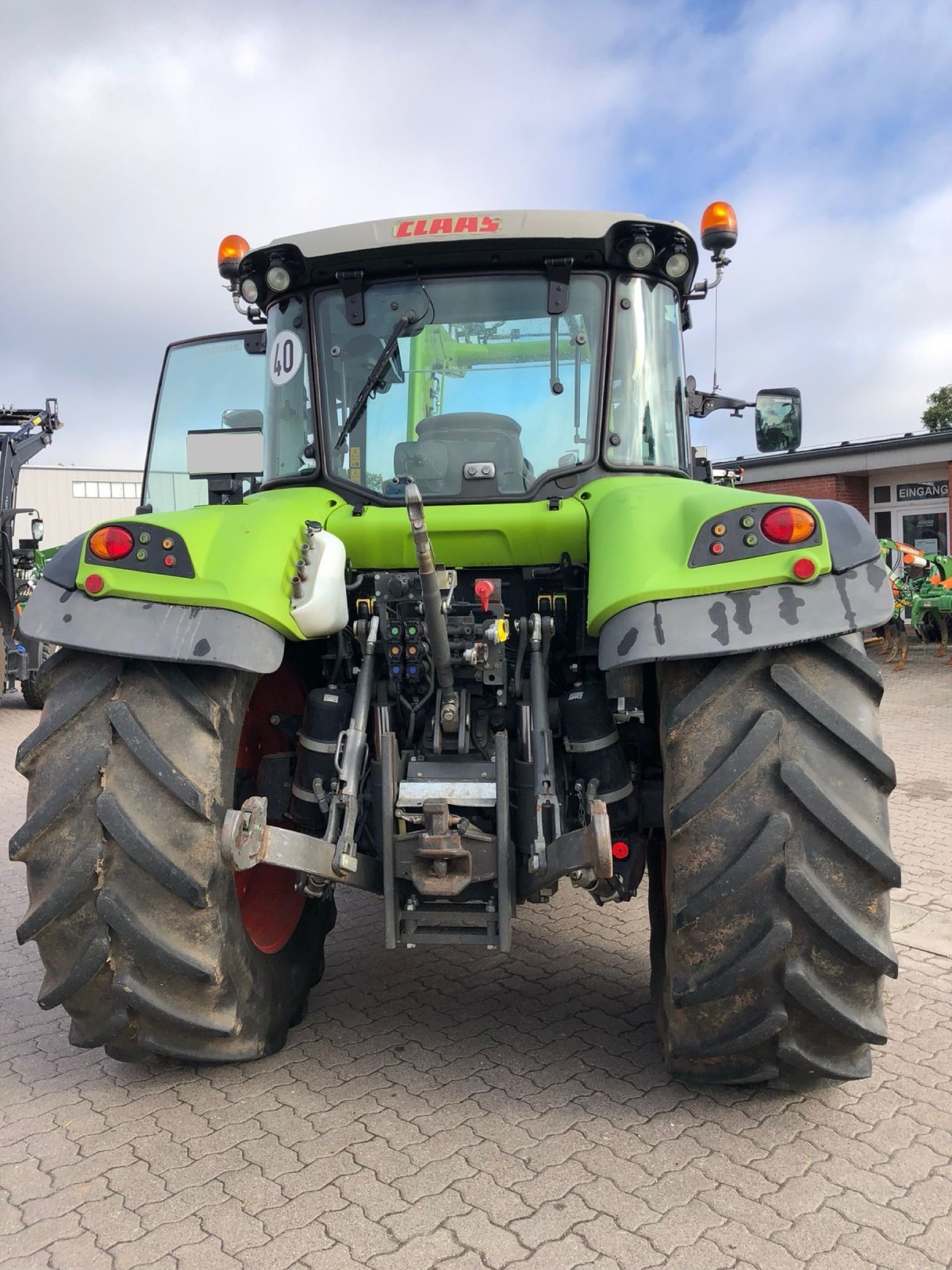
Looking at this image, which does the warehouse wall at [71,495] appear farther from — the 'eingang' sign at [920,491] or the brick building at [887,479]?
the 'eingang' sign at [920,491]

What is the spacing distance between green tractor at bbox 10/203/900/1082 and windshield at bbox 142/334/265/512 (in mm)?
2676

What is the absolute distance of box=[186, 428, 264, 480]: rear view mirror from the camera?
379cm

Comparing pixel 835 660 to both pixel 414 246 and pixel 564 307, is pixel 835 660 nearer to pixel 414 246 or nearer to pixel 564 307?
pixel 564 307

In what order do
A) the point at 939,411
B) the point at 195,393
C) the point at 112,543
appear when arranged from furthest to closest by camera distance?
the point at 939,411 < the point at 195,393 < the point at 112,543

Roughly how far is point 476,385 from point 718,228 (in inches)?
46.7

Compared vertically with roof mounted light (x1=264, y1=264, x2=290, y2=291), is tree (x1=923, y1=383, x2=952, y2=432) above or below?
above

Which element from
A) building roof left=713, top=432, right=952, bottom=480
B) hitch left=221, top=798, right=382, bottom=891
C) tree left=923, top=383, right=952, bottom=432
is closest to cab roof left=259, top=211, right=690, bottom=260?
hitch left=221, top=798, right=382, bottom=891

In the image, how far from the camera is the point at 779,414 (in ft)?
14.4

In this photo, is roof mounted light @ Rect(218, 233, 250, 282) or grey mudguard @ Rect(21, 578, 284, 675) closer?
grey mudguard @ Rect(21, 578, 284, 675)

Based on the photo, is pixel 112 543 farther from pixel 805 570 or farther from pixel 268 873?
pixel 805 570

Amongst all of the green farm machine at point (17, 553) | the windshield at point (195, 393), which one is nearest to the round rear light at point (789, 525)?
the windshield at point (195, 393)

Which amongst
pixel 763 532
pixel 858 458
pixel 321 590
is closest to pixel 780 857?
pixel 763 532

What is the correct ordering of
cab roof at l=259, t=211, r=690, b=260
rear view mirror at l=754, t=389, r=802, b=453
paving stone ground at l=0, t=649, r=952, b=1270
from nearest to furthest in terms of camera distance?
paving stone ground at l=0, t=649, r=952, b=1270 < cab roof at l=259, t=211, r=690, b=260 < rear view mirror at l=754, t=389, r=802, b=453

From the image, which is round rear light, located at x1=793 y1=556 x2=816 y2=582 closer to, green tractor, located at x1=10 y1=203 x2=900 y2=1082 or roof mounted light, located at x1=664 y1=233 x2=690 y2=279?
green tractor, located at x1=10 y1=203 x2=900 y2=1082
